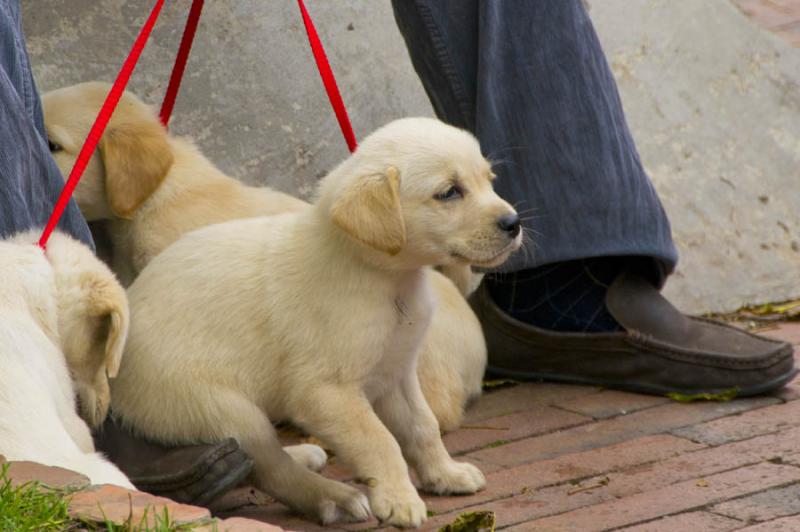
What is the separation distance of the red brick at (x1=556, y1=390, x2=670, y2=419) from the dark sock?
233 mm

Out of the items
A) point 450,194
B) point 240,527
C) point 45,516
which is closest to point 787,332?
point 450,194

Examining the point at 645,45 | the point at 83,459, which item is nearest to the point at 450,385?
the point at 83,459

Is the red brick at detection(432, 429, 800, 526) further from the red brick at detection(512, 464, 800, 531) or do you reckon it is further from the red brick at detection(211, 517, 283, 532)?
the red brick at detection(211, 517, 283, 532)

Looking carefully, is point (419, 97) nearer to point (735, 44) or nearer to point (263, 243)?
point (735, 44)

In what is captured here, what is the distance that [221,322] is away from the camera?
11.4 feet

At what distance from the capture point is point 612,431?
12.9 feet

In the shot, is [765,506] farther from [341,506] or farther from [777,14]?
[777,14]

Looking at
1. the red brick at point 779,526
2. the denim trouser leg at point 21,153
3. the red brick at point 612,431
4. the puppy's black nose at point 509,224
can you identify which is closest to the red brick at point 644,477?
the red brick at point 612,431

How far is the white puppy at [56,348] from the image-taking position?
2.75 m

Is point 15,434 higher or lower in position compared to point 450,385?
higher

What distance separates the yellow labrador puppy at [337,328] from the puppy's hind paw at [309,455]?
25 cm

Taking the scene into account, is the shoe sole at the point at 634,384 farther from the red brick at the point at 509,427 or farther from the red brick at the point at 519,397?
the red brick at the point at 509,427

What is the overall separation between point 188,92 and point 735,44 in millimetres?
2602

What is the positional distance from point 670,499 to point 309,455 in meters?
1.00
